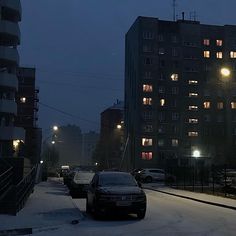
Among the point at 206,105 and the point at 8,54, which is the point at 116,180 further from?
the point at 206,105

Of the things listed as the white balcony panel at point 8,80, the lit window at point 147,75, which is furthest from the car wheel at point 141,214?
the lit window at point 147,75

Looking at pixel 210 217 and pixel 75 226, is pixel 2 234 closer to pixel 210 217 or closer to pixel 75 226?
pixel 75 226

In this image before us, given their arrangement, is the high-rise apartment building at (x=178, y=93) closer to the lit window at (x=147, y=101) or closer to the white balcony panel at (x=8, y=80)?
the lit window at (x=147, y=101)

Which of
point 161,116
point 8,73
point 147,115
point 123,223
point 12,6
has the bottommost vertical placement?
point 123,223

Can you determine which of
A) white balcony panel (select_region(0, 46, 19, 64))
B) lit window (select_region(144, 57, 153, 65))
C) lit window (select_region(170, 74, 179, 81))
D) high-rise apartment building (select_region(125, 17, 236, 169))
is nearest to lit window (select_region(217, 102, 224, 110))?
high-rise apartment building (select_region(125, 17, 236, 169))

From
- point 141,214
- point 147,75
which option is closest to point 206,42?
point 147,75

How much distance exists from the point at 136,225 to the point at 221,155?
85.9m

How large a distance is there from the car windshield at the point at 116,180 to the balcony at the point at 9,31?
4040 cm

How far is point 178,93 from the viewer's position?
105938 millimetres

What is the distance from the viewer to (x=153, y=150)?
329 feet

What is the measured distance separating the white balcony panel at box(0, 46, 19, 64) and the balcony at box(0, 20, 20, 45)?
1623 mm

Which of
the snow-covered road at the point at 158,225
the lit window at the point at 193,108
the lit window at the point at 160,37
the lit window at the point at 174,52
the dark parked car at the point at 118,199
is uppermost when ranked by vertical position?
the lit window at the point at 160,37

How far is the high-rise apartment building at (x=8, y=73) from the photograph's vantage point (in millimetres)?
56344

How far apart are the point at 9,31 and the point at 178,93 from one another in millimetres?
53886
